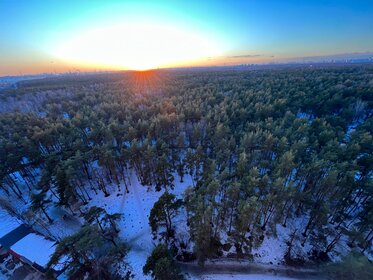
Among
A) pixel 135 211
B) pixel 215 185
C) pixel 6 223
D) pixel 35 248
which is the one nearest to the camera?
pixel 215 185

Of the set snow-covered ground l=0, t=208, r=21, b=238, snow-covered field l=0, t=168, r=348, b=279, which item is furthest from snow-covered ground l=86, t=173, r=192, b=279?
snow-covered ground l=0, t=208, r=21, b=238

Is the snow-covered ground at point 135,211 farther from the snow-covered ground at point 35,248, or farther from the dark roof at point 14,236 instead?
the dark roof at point 14,236

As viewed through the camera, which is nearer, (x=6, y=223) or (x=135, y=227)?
(x=135, y=227)

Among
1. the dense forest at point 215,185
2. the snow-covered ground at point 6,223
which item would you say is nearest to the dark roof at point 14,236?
the snow-covered ground at point 6,223

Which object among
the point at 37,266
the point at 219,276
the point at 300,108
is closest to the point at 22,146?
the point at 37,266

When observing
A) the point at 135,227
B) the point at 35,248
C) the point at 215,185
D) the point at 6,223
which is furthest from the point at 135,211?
the point at 6,223

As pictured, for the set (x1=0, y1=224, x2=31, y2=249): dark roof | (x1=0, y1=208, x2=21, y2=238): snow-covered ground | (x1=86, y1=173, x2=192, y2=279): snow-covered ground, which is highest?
(x1=0, y1=224, x2=31, y2=249): dark roof

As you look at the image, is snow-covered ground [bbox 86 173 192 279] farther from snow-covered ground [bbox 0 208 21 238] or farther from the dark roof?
snow-covered ground [bbox 0 208 21 238]

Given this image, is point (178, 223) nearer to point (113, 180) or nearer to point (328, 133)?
point (113, 180)

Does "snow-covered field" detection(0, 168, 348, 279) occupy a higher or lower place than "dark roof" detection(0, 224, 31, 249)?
lower

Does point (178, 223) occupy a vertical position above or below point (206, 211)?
below

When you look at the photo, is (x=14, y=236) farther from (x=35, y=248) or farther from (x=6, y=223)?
(x=35, y=248)
